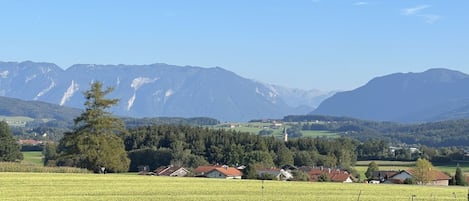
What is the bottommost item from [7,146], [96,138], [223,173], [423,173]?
[223,173]

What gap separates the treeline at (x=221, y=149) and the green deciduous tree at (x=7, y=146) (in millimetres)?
21200

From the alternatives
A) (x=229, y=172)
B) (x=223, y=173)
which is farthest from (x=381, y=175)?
(x=223, y=173)

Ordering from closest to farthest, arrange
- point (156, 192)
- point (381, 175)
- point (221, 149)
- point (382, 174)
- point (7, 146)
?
point (156, 192), point (7, 146), point (381, 175), point (382, 174), point (221, 149)

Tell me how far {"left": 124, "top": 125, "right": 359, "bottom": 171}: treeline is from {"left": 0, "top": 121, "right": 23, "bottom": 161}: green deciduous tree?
69.6 feet

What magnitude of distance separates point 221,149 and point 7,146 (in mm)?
45398

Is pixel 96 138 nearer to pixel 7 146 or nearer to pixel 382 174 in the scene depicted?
pixel 7 146

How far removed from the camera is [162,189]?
1522 inches

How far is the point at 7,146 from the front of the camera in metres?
91.3

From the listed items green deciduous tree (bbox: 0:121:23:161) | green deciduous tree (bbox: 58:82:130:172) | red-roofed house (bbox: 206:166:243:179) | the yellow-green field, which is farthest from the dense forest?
the yellow-green field

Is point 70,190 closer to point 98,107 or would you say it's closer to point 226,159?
point 98,107

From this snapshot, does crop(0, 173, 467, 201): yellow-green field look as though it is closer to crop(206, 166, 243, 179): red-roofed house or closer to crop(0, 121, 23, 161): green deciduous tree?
crop(206, 166, 243, 179): red-roofed house

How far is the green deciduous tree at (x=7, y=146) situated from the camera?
90.3 m

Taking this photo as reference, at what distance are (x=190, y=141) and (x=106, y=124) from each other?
2885 inches

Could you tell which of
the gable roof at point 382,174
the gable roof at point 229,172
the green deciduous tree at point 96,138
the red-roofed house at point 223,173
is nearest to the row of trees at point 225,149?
the red-roofed house at point 223,173
